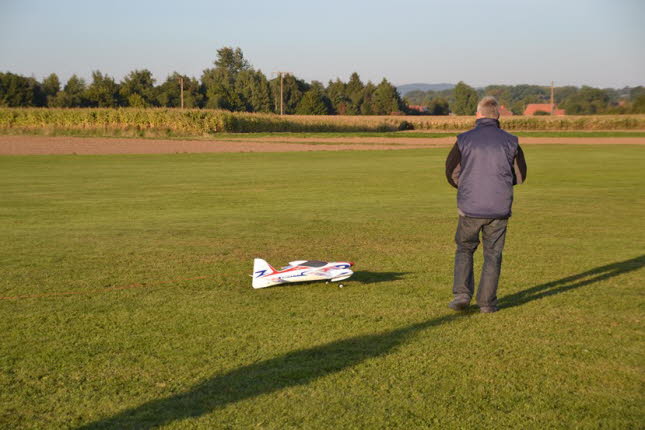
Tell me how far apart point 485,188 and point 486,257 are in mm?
820

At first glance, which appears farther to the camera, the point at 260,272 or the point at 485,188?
the point at 260,272

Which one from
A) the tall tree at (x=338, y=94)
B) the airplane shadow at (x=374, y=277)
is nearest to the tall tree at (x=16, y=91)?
the tall tree at (x=338, y=94)

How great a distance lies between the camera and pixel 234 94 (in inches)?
4592

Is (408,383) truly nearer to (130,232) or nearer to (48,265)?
(48,265)

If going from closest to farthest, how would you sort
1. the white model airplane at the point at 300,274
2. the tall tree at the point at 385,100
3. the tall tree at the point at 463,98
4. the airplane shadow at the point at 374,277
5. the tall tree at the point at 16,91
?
the white model airplane at the point at 300,274 < the airplane shadow at the point at 374,277 < the tall tree at the point at 16,91 < the tall tree at the point at 385,100 < the tall tree at the point at 463,98

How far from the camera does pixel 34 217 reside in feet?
50.6

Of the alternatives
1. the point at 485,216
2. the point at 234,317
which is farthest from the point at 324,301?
the point at 485,216

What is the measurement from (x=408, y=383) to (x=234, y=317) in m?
2.55

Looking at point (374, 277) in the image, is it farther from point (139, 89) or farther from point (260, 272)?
point (139, 89)

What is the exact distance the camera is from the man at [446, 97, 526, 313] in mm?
7066

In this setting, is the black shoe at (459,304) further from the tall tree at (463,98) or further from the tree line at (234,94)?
the tall tree at (463,98)

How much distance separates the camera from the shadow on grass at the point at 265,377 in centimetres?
459

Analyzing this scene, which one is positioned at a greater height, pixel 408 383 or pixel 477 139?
pixel 477 139

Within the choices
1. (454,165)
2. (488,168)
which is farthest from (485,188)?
(454,165)
